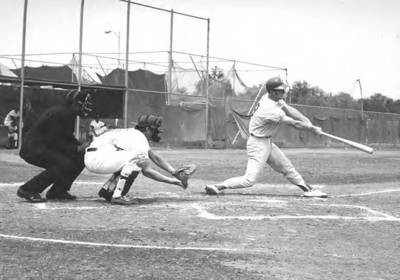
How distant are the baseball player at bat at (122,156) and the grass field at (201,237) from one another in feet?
1.04

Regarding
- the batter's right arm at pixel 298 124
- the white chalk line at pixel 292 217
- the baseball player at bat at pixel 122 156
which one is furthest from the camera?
the batter's right arm at pixel 298 124

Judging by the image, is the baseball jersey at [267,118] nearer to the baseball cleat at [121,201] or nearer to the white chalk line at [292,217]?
the white chalk line at [292,217]

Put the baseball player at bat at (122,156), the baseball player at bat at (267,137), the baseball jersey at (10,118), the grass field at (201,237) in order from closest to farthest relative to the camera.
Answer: the grass field at (201,237) < the baseball player at bat at (122,156) < the baseball player at bat at (267,137) < the baseball jersey at (10,118)

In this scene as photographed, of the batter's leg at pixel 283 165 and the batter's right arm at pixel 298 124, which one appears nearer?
the batter's right arm at pixel 298 124

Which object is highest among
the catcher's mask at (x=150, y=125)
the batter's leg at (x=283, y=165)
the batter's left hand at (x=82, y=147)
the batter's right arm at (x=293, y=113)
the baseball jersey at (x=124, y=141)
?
the batter's right arm at (x=293, y=113)

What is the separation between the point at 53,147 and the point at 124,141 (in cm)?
90

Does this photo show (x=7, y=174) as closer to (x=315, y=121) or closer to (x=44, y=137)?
(x=44, y=137)

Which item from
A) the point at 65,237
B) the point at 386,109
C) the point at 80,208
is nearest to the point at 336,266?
the point at 65,237

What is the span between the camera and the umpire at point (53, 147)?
774cm

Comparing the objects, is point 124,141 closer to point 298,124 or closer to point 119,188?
point 119,188

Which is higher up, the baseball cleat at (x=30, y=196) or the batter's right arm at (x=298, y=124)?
the batter's right arm at (x=298, y=124)

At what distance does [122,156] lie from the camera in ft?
24.8

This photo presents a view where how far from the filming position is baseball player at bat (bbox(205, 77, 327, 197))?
8.82 m

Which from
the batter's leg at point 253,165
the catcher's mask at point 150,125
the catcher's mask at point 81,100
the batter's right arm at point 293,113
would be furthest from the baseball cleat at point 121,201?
the batter's right arm at point 293,113
